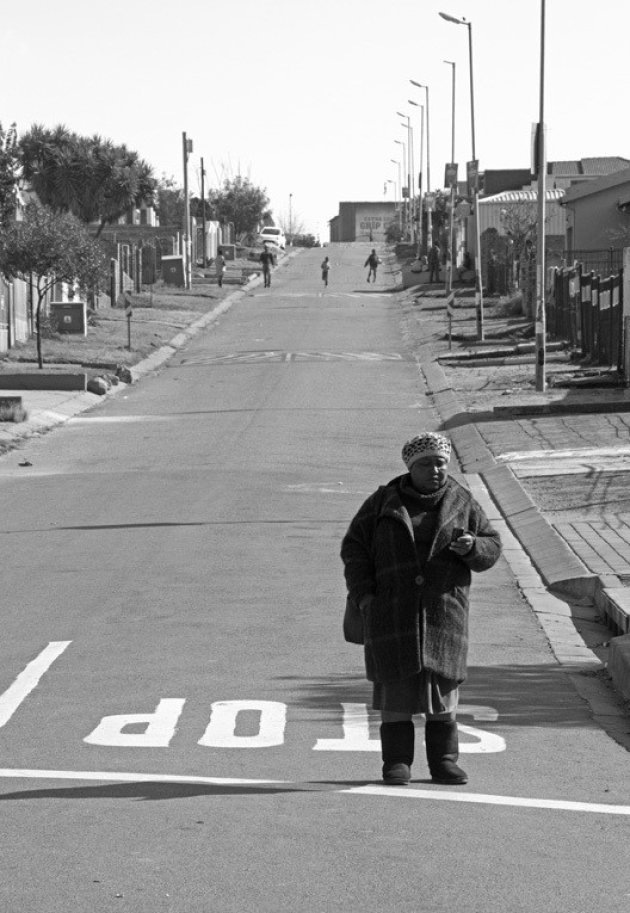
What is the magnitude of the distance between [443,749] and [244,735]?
1.56 m

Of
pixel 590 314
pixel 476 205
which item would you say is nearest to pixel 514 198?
pixel 476 205

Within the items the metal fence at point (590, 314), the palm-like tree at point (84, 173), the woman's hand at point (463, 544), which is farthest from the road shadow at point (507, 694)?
the palm-like tree at point (84, 173)

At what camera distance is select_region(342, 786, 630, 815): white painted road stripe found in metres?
6.92

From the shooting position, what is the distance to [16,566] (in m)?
14.6

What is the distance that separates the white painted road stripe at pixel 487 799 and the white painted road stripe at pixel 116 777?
490 millimetres

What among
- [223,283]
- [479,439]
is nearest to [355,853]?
[479,439]

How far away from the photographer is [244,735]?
334 inches

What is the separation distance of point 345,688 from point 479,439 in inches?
606

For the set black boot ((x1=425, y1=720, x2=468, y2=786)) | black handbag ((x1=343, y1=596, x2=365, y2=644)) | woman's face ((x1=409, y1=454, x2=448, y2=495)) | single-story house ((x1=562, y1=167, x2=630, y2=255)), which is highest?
single-story house ((x1=562, y1=167, x2=630, y2=255))

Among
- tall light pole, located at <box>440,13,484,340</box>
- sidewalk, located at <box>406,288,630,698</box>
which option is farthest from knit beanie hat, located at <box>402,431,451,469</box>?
tall light pole, located at <box>440,13,484,340</box>

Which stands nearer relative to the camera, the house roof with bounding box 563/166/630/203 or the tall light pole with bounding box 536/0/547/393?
the tall light pole with bounding box 536/0/547/393

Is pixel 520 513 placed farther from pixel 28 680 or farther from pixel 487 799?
pixel 487 799

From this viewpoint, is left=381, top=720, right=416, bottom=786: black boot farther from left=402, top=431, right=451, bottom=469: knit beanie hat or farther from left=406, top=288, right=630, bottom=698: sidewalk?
left=406, top=288, right=630, bottom=698: sidewalk

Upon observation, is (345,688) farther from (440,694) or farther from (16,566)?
(16,566)
